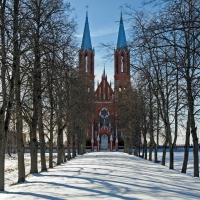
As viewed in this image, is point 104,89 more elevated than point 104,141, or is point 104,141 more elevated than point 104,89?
point 104,89

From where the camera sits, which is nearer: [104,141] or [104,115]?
[104,141]

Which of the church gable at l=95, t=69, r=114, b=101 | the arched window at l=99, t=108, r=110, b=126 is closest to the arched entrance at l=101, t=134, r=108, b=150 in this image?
the arched window at l=99, t=108, r=110, b=126

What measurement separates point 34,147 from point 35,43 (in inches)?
266

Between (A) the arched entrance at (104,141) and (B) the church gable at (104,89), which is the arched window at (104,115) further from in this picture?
(B) the church gable at (104,89)

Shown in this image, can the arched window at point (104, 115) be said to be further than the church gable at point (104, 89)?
No

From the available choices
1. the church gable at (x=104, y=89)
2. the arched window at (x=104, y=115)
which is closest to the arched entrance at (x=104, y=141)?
the arched window at (x=104, y=115)

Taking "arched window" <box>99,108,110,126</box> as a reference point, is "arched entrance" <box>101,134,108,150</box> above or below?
below

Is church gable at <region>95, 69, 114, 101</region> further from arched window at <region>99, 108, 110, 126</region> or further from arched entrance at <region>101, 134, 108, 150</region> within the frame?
arched entrance at <region>101, 134, 108, 150</region>

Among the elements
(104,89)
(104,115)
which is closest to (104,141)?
(104,115)

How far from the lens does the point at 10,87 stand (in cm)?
1280

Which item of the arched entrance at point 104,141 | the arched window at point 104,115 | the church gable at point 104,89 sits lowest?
the arched entrance at point 104,141

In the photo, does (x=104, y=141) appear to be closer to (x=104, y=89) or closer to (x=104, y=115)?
(x=104, y=115)

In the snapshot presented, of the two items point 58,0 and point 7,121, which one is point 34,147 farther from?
point 58,0

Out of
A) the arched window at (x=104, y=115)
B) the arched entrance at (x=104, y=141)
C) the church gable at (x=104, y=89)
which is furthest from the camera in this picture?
the church gable at (x=104, y=89)
